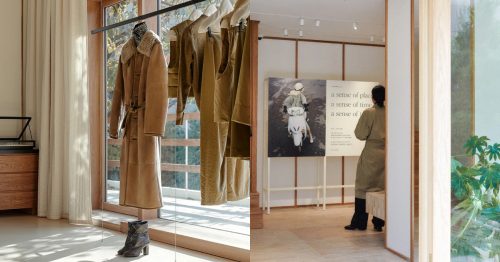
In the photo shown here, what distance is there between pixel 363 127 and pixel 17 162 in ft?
9.05

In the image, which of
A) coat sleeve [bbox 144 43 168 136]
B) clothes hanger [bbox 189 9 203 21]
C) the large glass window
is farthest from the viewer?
coat sleeve [bbox 144 43 168 136]

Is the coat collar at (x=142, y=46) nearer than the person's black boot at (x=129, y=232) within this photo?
Yes

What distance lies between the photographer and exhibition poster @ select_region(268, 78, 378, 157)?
202 cm

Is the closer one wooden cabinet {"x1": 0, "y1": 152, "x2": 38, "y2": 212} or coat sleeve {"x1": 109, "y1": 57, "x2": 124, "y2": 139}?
coat sleeve {"x1": 109, "y1": 57, "x2": 124, "y2": 139}

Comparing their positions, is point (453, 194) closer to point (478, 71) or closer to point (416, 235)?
point (416, 235)

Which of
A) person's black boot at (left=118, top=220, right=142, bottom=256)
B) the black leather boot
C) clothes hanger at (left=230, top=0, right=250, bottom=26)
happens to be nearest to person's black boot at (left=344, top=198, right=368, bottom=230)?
clothes hanger at (left=230, top=0, right=250, bottom=26)

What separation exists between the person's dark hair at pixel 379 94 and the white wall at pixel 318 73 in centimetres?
4

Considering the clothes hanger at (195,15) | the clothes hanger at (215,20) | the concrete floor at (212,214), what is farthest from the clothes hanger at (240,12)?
the concrete floor at (212,214)

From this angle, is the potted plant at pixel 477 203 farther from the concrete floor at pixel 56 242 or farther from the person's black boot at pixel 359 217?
the concrete floor at pixel 56 242

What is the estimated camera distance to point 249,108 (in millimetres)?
2432

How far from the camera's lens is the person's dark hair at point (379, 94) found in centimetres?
206

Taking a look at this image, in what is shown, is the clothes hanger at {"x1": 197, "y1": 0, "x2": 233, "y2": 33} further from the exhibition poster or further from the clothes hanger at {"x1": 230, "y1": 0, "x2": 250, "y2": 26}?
the exhibition poster

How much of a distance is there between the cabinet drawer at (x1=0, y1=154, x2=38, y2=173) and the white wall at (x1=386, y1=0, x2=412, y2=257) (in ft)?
9.03

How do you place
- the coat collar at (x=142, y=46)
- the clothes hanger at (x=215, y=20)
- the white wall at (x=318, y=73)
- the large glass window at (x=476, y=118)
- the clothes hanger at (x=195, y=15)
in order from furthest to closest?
the coat collar at (x=142, y=46) → the clothes hanger at (x=195, y=15) → the clothes hanger at (x=215, y=20) → the large glass window at (x=476, y=118) → the white wall at (x=318, y=73)
